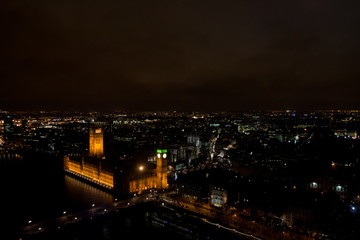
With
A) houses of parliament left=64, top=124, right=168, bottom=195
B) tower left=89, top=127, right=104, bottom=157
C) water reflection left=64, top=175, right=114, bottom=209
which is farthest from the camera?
tower left=89, top=127, right=104, bottom=157

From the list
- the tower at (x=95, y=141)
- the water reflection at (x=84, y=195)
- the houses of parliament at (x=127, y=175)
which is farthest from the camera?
the tower at (x=95, y=141)

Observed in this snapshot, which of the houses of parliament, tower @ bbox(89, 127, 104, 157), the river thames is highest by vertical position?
tower @ bbox(89, 127, 104, 157)

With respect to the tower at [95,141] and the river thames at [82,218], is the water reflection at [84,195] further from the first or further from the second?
the tower at [95,141]

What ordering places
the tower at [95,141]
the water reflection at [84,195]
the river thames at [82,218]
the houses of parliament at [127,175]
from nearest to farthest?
the river thames at [82,218]
the water reflection at [84,195]
the houses of parliament at [127,175]
the tower at [95,141]

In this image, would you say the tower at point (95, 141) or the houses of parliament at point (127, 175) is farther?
the tower at point (95, 141)

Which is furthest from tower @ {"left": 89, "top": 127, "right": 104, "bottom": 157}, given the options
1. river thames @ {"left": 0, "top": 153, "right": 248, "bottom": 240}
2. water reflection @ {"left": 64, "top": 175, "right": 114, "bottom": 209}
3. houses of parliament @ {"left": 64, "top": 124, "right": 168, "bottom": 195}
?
water reflection @ {"left": 64, "top": 175, "right": 114, "bottom": 209}

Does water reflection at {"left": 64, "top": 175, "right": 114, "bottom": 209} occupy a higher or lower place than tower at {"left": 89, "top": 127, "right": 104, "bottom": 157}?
lower

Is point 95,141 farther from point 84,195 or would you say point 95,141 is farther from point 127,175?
point 127,175

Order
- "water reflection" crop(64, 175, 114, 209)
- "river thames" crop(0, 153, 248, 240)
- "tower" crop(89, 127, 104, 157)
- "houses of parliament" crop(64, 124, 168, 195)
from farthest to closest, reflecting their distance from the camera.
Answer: "tower" crop(89, 127, 104, 157)
"houses of parliament" crop(64, 124, 168, 195)
"water reflection" crop(64, 175, 114, 209)
"river thames" crop(0, 153, 248, 240)

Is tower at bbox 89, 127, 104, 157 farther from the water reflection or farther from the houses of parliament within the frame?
the water reflection

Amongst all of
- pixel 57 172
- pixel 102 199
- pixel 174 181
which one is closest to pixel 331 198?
pixel 174 181

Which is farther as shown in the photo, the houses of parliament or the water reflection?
the houses of parliament

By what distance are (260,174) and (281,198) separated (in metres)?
7.94

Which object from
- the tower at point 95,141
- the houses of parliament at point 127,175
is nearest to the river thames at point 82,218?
the houses of parliament at point 127,175
